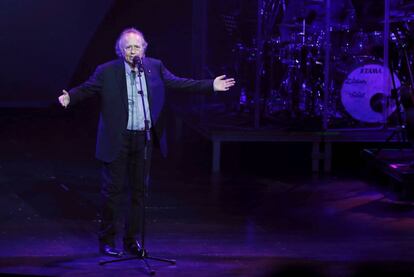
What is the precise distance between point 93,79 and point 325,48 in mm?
5997

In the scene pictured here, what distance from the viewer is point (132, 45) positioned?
6.24m

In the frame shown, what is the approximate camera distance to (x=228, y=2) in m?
13.6

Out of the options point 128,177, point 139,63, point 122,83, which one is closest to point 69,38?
point 128,177

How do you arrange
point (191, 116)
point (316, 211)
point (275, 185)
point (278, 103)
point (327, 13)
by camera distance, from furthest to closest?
point (191, 116), point (278, 103), point (327, 13), point (275, 185), point (316, 211)

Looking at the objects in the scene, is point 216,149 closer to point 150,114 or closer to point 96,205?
point 96,205

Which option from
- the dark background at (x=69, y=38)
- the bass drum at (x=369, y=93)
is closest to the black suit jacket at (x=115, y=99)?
Answer: the bass drum at (x=369, y=93)

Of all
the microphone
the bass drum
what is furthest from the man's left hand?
the bass drum

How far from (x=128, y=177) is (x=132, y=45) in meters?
1.09

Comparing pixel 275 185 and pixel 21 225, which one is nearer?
pixel 21 225

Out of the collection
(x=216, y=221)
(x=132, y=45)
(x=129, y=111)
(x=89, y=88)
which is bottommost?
(x=216, y=221)

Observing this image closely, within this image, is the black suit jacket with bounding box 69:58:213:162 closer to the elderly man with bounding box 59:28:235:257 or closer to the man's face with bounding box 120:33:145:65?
the elderly man with bounding box 59:28:235:257

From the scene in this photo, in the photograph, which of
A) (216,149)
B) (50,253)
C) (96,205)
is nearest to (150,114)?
(50,253)

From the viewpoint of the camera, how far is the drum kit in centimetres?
1178

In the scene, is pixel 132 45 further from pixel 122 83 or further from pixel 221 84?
pixel 221 84
